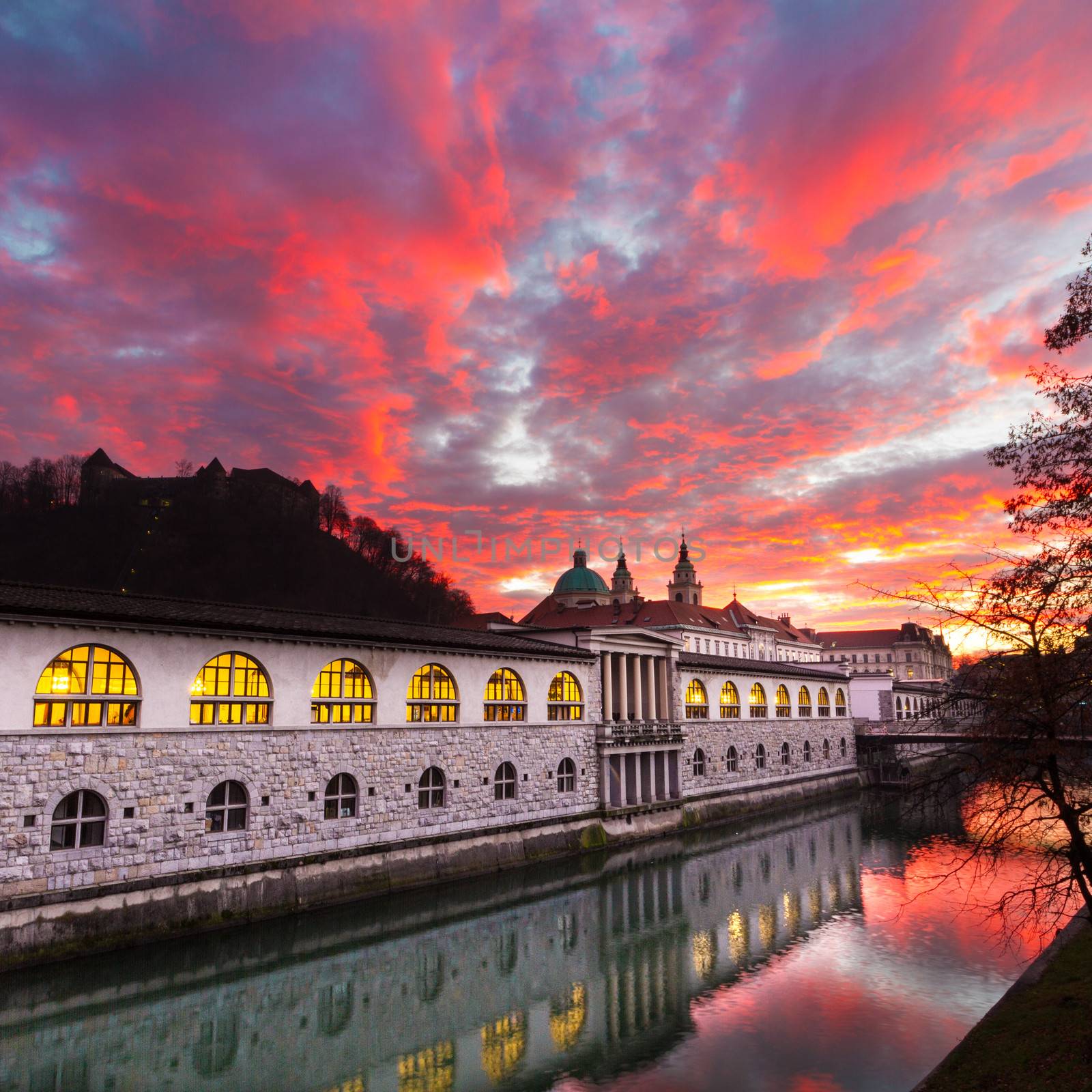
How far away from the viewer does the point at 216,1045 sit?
18.3 meters

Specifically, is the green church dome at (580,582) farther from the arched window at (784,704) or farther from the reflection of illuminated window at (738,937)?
the reflection of illuminated window at (738,937)

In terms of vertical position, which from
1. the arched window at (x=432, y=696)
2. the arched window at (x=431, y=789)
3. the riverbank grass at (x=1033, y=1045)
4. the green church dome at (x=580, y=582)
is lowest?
the riverbank grass at (x=1033, y=1045)

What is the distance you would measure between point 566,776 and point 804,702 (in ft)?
114

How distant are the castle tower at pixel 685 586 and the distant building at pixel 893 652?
48568mm

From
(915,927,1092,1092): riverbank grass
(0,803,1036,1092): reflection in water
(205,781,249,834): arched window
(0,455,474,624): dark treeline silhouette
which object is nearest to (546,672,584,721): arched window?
(0,803,1036,1092): reflection in water

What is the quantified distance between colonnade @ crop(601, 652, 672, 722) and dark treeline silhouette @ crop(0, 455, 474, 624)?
55.8 meters

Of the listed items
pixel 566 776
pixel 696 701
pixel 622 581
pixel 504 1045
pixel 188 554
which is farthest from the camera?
pixel 622 581

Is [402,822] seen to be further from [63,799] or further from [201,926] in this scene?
[63,799]

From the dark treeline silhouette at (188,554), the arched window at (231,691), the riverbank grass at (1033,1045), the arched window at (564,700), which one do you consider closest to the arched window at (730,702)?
the arched window at (564,700)

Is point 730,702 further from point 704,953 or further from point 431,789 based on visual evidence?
point 704,953

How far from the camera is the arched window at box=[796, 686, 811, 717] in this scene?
225ft

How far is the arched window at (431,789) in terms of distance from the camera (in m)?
33.3

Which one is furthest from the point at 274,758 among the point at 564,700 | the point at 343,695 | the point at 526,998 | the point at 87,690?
the point at 564,700

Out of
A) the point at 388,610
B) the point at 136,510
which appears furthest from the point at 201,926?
the point at 136,510
